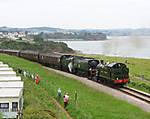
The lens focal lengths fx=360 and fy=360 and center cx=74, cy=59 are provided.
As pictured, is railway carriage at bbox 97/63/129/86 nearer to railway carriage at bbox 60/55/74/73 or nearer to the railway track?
the railway track

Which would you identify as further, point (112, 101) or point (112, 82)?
point (112, 82)

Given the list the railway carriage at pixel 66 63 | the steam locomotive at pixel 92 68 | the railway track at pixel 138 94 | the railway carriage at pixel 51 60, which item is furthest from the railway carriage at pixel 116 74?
the railway carriage at pixel 51 60

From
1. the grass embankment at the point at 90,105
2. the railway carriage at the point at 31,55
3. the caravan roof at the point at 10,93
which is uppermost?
the caravan roof at the point at 10,93

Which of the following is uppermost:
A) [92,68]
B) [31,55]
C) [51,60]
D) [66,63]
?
[92,68]

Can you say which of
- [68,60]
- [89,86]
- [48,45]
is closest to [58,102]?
[89,86]

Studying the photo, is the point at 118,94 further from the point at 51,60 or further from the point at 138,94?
the point at 51,60

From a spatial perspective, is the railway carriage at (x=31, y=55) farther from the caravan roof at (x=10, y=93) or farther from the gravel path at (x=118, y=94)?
the caravan roof at (x=10, y=93)

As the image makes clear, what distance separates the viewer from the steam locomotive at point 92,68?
3762 cm

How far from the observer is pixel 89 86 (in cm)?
3856

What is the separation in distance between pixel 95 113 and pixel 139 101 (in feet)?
23.4

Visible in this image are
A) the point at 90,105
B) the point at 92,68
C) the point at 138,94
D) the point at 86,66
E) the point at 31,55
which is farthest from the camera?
the point at 31,55

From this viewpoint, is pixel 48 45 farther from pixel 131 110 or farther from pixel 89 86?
pixel 131 110

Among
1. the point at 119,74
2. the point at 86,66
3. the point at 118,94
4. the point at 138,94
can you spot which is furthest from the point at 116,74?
the point at 86,66

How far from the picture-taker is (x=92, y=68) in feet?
144
